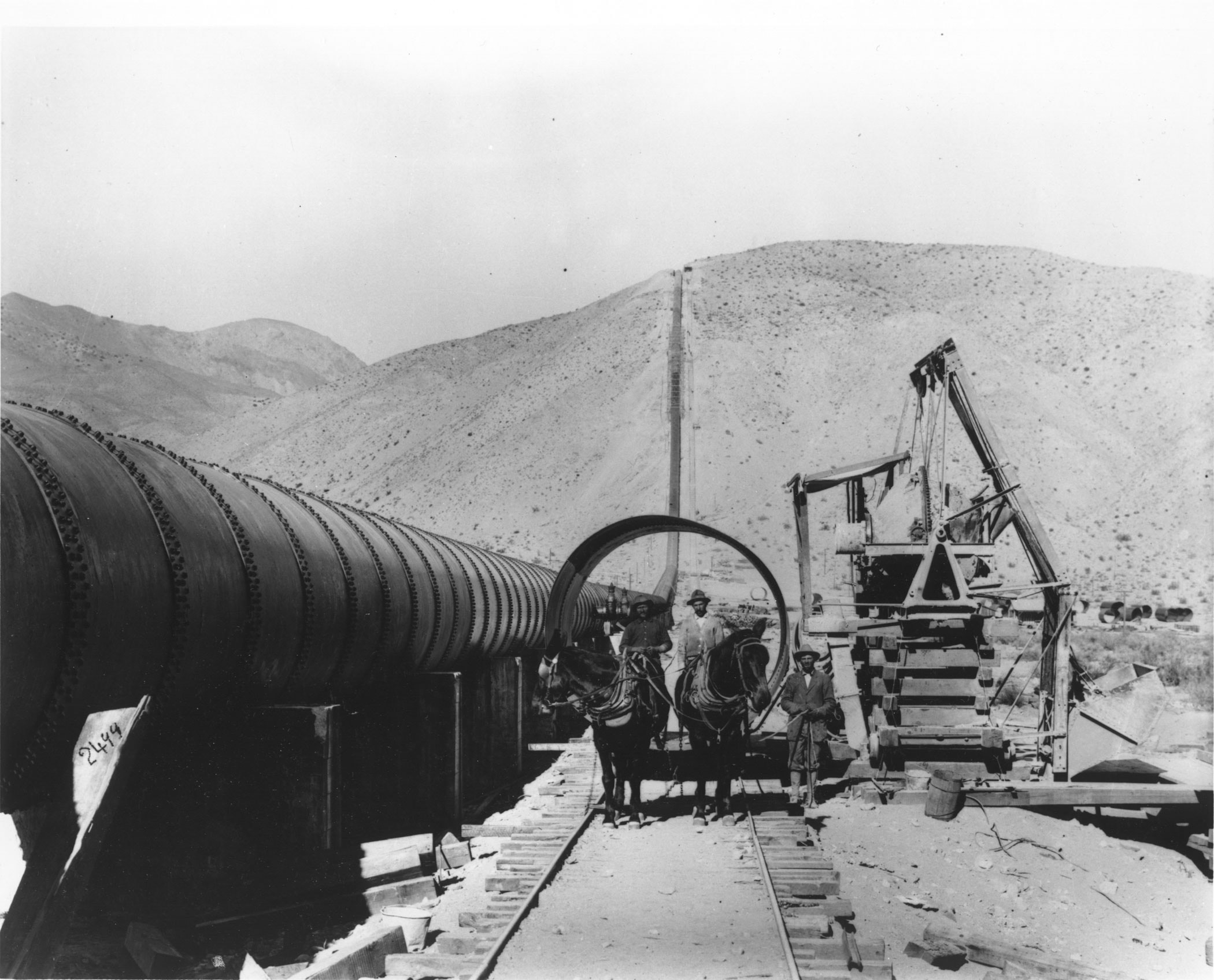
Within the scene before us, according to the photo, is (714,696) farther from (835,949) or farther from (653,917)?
(835,949)


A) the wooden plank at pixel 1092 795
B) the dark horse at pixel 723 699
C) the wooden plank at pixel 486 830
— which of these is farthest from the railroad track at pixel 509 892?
the wooden plank at pixel 1092 795

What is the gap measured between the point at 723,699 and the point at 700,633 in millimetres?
1258

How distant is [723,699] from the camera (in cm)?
1173

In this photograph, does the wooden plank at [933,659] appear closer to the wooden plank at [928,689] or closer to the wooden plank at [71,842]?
the wooden plank at [928,689]

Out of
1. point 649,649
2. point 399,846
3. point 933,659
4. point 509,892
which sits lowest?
point 509,892

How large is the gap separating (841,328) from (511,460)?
30109mm

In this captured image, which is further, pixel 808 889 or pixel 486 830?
pixel 486 830

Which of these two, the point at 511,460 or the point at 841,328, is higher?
the point at 841,328

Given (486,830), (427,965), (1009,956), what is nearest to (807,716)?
(486,830)

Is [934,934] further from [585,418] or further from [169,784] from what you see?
[585,418]

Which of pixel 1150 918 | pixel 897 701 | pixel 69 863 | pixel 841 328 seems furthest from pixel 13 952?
pixel 841 328

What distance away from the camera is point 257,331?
175000 mm

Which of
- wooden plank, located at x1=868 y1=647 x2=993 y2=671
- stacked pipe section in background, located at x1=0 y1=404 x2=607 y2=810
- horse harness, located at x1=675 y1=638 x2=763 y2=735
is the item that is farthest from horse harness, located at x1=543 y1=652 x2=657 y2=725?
wooden plank, located at x1=868 y1=647 x2=993 y2=671

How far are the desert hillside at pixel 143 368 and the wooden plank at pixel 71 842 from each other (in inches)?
3047
